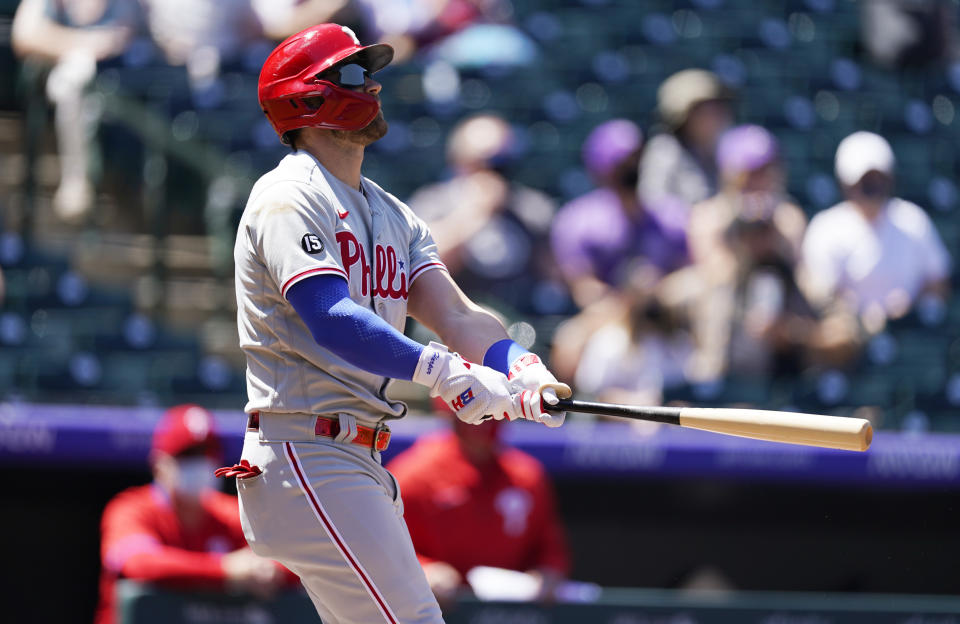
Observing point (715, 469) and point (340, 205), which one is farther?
point (715, 469)

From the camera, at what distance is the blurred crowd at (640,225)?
5832mm

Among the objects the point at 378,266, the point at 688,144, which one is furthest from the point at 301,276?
the point at 688,144

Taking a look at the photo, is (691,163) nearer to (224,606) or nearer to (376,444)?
(224,606)

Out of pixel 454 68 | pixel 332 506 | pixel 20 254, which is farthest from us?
pixel 454 68

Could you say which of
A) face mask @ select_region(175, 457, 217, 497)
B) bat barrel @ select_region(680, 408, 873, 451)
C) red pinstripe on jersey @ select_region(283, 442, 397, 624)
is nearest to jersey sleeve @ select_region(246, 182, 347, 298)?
red pinstripe on jersey @ select_region(283, 442, 397, 624)

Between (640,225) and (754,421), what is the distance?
139 inches

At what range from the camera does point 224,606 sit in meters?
4.45

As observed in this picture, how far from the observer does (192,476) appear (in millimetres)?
4648

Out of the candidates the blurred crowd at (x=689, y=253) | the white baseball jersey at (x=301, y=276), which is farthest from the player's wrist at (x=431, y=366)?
the blurred crowd at (x=689, y=253)

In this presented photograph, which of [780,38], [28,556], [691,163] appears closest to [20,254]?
[28,556]

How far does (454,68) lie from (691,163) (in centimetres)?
150

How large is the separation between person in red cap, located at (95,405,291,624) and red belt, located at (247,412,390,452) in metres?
1.71

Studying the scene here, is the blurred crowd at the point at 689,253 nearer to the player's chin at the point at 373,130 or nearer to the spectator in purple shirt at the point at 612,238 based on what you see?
the spectator in purple shirt at the point at 612,238

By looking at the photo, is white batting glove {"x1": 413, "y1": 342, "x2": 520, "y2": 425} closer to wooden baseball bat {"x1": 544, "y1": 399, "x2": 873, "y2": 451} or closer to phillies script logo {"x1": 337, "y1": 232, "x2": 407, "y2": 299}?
wooden baseball bat {"x1": 544, "y1": 399, "x2": 873, "y2": 451}
